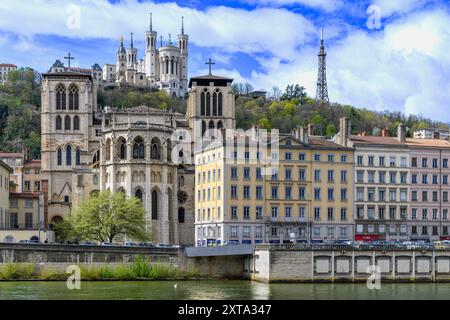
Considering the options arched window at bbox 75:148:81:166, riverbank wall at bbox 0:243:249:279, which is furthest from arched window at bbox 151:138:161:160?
riverbank wall at bbox 0:243:249:279

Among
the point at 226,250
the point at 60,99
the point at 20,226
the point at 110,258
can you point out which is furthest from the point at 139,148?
the point at 226,250

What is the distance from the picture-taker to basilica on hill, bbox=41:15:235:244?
4481 inches

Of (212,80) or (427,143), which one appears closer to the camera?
(427,143)

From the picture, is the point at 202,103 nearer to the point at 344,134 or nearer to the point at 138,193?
the point at 138,193

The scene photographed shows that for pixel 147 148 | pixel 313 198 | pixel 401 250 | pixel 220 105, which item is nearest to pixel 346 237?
pixel 313 198

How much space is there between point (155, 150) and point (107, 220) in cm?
1789

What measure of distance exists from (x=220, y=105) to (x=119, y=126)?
2539cm

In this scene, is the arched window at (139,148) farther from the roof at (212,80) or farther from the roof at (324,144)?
the roof at (212,80)

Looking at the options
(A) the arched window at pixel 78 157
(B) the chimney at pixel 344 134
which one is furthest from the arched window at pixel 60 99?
(B) the chimney at pixel 344 134

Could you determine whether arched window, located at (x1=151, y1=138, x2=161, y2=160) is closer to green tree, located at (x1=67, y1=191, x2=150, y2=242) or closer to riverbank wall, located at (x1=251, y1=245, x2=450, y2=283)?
green tree, located at (x1=67, y1=191, x2=150, y2=242)

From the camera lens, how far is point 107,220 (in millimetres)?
99125

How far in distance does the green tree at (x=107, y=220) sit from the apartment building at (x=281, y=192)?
7554mm

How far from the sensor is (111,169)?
114375mm
